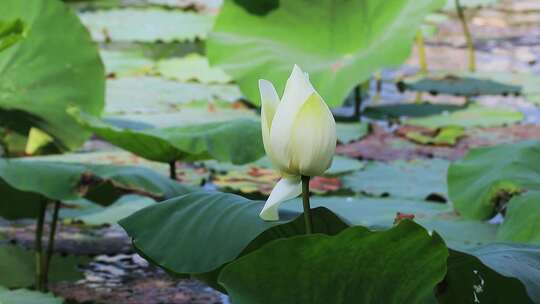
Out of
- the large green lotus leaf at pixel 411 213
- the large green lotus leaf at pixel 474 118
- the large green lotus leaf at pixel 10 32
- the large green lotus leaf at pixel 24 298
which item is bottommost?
the large green lotus leaf at pixel 474 118

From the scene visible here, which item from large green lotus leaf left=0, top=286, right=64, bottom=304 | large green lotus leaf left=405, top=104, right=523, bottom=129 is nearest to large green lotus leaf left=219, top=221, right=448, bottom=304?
large green lotus leaf left=0, top=286, right=64, bottom=304

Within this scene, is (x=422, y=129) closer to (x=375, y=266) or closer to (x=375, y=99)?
(x=375, y=99)

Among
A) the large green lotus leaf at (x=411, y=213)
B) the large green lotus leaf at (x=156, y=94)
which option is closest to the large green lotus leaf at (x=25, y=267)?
the large green lotus leaf at (x=411, y=213)

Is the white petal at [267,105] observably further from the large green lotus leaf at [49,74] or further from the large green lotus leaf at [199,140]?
the large green lotus leaf at [49,74]

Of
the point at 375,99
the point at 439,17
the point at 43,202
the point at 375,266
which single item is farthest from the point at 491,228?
the point at 439,17

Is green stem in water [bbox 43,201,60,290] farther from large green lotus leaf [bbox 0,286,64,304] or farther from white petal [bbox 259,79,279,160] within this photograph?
white petal [bbox 259,79,279,160]

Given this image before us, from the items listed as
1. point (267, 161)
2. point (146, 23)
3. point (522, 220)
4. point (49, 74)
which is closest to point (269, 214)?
point (522, 220)

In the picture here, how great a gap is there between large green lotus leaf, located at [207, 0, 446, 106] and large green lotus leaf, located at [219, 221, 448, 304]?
5.37ft

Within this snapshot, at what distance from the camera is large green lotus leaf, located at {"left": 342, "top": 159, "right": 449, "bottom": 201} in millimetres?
2191

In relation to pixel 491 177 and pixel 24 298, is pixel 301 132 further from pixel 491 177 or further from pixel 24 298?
pixel 491 177

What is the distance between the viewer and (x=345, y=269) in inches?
38.6

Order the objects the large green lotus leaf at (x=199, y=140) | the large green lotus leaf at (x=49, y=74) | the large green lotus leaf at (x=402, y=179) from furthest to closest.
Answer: the large green lotus leaf at (x=402, y=179)
the large green lotus leaf at (x=49, y=74)
the large green lotus leaf at (x=199, y=140)

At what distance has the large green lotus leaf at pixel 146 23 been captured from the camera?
4230 millimetres

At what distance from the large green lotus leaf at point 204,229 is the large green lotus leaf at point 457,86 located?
2.38 metres
